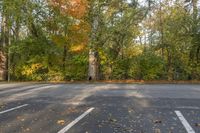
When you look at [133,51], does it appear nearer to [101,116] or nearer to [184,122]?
[101,116]

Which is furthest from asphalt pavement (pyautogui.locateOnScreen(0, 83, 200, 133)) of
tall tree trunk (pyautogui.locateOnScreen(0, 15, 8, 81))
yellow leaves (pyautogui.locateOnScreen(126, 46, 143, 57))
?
tall tree trunk (pyautogui.locateOnScreen(0, 15, 8, 81))

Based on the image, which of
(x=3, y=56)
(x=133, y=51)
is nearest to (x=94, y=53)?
(x=133, y=51)

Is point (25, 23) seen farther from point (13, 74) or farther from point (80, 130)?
point (80, 130)

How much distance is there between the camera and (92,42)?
26562mm

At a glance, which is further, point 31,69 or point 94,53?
point 31,69

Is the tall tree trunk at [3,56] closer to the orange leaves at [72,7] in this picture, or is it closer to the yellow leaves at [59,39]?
the yellow leaves at [59,39]

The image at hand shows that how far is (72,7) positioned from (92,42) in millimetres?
3203

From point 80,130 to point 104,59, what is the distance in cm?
2110

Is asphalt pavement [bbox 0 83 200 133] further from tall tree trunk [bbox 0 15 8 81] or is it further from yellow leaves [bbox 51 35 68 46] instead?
tall tree trunk [bbox 0 15 8 81]

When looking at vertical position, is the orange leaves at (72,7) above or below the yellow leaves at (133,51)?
above

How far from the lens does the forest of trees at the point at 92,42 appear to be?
2664 centimetres

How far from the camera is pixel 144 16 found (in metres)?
28.3

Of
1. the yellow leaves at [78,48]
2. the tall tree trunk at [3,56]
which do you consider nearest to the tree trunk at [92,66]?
the yellow leaves at [78,48]

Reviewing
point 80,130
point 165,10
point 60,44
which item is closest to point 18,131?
point 80,130
